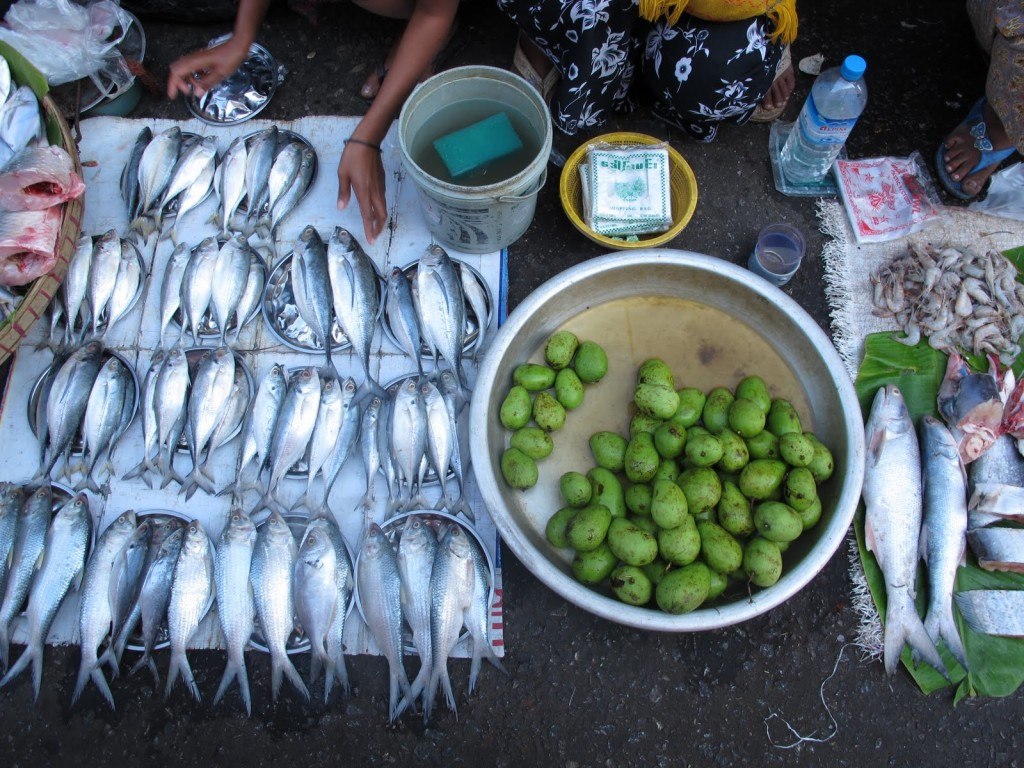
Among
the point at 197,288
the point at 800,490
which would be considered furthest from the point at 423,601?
the point at 197,288

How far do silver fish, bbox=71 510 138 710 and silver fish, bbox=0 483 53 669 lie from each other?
201 millimetres

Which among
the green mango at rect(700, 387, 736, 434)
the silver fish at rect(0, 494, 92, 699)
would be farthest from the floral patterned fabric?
the silver fish at rect(0, 494, 92, 699)

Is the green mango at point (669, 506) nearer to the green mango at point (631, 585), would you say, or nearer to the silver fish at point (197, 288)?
the green mango at point (631, 585)

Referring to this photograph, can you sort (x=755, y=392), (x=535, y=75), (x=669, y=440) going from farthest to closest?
(x=535, y=75), (x=755, y=392), (x=669, y=440)

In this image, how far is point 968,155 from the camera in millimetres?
2781

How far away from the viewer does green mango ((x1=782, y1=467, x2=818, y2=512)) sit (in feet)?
6.45

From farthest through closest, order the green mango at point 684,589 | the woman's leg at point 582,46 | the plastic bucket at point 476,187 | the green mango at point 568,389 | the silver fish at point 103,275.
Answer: the silver fish at point 103,275 → the woman's leg at point 582,46 → the green mango at point 568,389 → the plastic bucket at point 476,187 → the green mango at point 684,589

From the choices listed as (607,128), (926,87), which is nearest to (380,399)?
(607,128)

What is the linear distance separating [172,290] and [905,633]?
3212 mm

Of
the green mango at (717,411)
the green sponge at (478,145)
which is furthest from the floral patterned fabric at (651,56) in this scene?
the green mango at (717,411)

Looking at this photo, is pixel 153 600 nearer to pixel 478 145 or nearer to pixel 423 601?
pixel 423 601

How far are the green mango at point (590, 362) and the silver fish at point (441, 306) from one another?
483 millimetres

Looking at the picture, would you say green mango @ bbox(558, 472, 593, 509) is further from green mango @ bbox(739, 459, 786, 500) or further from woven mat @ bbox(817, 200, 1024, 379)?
woven mat @ bbox(817, 200, 1024, 379)

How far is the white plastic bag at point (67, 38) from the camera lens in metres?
2.70
